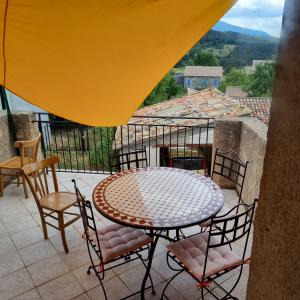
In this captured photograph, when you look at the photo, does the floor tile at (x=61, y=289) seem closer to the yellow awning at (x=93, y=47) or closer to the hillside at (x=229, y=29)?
the yellow awning at (x=93, y=47)

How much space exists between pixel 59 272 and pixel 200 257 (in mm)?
1423

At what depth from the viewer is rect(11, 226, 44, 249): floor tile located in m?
3.17

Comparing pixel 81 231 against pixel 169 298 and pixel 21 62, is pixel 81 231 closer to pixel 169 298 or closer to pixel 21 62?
pixel 169 298

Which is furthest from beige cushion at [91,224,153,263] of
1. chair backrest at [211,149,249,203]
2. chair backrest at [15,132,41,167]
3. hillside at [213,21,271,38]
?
chair backrest at [15,132,41,167]

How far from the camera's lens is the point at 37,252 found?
302 cm

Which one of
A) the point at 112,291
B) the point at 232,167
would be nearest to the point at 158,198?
the point at 112,291

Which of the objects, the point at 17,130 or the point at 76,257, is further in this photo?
the point at 17,130

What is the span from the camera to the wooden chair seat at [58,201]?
297 centimetres

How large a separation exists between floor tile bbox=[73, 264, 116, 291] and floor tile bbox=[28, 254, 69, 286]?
138 mm

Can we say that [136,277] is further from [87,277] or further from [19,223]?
[19,223]

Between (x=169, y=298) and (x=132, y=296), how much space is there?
0.33m

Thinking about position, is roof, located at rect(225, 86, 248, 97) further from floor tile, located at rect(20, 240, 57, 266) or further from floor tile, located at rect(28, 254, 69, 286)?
floor tile, located at rect(28, 254, 69, 286)

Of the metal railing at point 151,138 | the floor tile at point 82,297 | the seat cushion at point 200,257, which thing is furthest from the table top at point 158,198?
the floor tile at point 82,297

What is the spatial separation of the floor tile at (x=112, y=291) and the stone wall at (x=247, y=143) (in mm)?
1851
